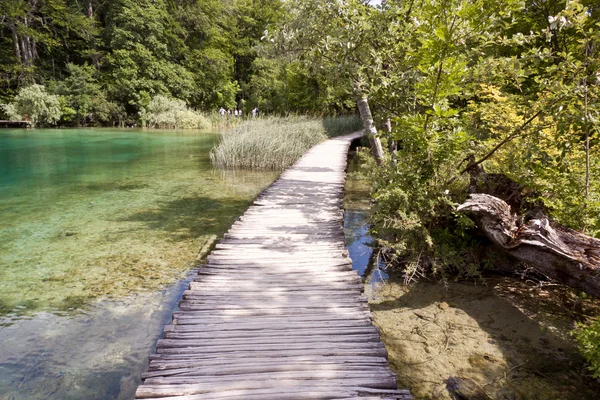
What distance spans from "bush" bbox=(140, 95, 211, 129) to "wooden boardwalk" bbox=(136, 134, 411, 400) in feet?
87.0

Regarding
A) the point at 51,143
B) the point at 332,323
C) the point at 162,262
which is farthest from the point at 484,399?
the point at 51,143

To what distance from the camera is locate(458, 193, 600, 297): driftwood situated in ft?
8.62

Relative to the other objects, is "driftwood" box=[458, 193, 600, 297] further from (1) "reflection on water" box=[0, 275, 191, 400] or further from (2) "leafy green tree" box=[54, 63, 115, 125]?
(2) "leafy green tree" box=[54, 63, 115, 125]

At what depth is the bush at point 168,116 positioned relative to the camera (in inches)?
1118

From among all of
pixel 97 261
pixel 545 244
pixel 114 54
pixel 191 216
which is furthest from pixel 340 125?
pixel 114 54

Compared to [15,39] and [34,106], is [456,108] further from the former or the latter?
[15,39]

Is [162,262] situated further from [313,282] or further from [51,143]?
[51,143]

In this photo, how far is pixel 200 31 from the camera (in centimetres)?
3481

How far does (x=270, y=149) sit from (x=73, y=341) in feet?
27.9

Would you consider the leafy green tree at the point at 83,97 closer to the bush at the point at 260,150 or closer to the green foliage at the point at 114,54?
the green foliage at the point at 114,54

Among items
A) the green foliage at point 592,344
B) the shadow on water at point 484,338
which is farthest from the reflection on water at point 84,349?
the green foliage at point 592,344

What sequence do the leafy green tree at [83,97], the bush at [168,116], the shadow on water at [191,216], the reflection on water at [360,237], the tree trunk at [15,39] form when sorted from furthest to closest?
the bush at [168,116], the leafy green tree at [83,97], the tree trunk at [15,39], the shadow on water at [191,216], the reflection on water at [360,237]

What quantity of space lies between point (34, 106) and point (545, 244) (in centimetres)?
2976

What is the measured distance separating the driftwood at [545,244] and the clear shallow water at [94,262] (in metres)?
3.19
